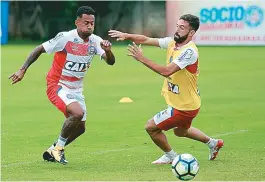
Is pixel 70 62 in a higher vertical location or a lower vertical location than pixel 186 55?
lower

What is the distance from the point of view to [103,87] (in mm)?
24797

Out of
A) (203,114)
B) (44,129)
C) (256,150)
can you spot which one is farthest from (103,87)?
(256,150)

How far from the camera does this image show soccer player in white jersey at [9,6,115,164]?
12375 mm

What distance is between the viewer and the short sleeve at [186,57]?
460 inches

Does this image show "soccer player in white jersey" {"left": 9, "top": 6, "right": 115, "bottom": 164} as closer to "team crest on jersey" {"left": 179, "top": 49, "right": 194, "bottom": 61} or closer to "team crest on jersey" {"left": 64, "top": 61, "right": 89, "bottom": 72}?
"team crest on jersey" {"left": 64, "top": 61, "right": 89, "bottom": 72}

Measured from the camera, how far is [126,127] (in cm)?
1662

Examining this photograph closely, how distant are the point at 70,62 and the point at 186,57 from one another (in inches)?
72.2

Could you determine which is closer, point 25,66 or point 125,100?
point 25,66

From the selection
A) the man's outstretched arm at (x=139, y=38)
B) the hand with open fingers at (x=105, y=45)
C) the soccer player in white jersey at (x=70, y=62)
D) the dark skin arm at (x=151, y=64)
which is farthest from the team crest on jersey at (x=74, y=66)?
the dark skin arm at (x=151, y=64)

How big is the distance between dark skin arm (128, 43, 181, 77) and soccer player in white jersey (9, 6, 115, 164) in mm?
1102

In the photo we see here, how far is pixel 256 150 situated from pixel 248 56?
23564 mm

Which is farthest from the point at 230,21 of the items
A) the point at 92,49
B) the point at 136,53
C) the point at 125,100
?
the point at 136,53

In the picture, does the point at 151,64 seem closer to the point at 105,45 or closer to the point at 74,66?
the point at 105,45

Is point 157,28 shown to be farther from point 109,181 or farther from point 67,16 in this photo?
point 109,181
